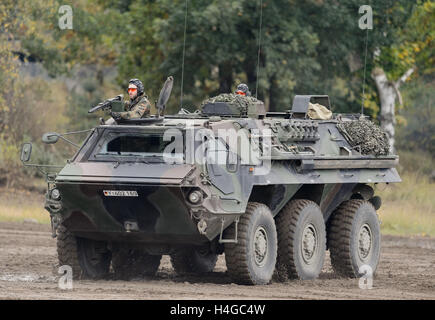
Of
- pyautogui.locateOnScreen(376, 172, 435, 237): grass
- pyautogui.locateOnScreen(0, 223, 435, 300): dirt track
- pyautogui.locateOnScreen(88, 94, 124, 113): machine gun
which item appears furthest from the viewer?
pyautogui.locateOnScreen(376, 172, 435, 237): grass

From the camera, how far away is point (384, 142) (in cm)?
1720

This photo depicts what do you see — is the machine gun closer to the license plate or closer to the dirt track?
the license plate

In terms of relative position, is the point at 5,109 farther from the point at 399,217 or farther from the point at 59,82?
the point at 59,82

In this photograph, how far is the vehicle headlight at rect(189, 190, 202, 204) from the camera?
13156mm

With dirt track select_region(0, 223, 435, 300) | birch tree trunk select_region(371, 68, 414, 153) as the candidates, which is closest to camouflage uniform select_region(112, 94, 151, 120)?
dirt track select_region(0, 223, 435, 300)

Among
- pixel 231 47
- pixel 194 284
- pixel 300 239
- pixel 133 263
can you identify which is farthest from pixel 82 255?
pixel 231 47

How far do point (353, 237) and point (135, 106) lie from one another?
3.69 metres

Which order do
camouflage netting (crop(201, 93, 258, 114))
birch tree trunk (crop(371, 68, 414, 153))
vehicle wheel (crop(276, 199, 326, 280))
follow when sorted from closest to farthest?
vehicle wheel (crop(276, 199, 326, 280))
camouflage netting (crop(201, 93, 258, 114))
birch tree trunk (crop(371, 68, 414, 153))

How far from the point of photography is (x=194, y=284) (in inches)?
549

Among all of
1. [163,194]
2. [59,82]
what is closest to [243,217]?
[163,194]

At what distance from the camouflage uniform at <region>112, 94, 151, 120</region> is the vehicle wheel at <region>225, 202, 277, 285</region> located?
1.72 metres

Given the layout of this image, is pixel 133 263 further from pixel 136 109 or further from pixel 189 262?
pixel 136 109

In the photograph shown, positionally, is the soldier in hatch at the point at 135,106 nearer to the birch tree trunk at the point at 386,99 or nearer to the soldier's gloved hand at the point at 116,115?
the soldier's gloved hand at the point at 116,115

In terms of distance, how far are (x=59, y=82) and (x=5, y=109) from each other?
16.4m
